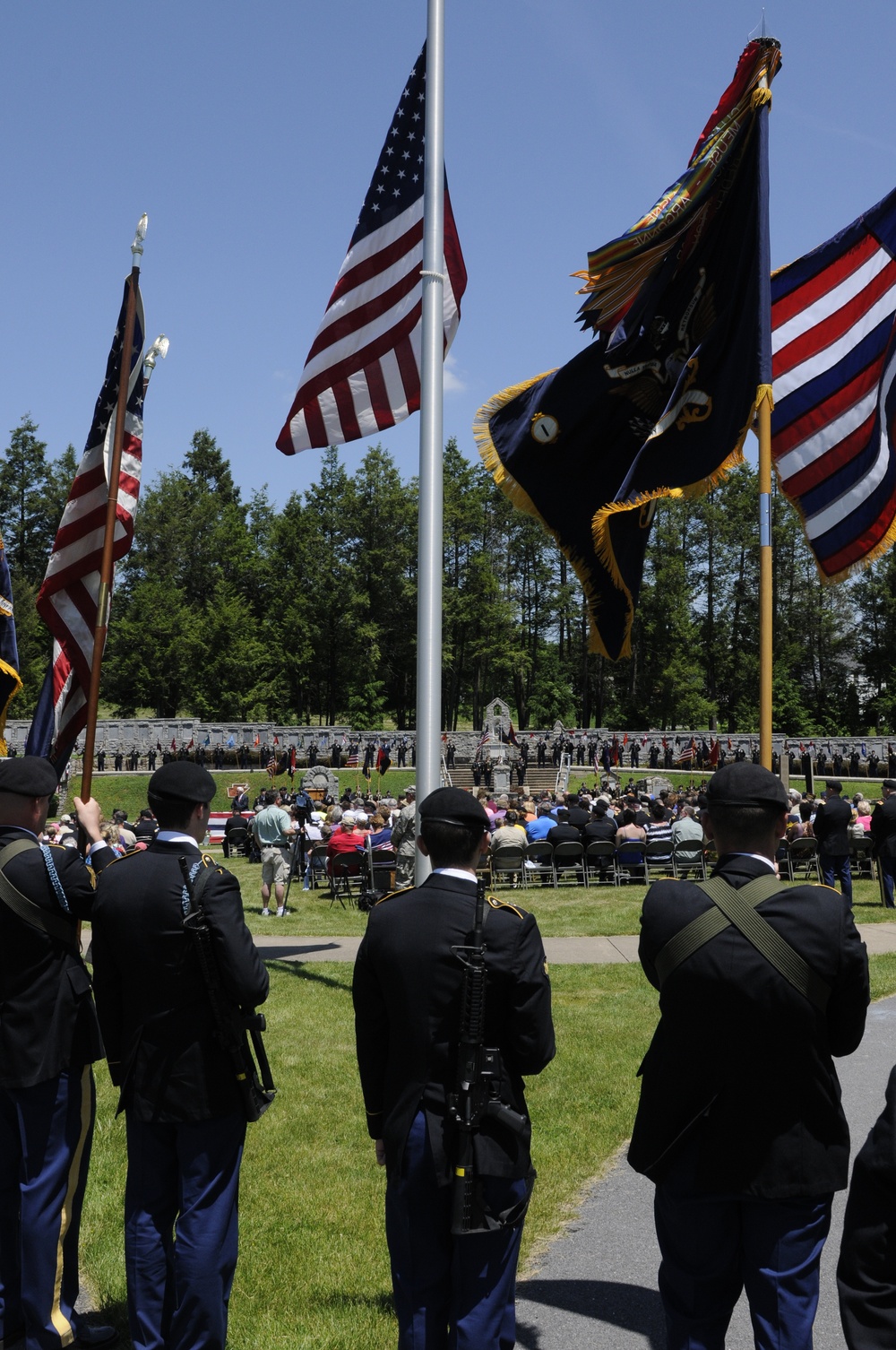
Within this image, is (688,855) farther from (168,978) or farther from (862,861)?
(168,978)

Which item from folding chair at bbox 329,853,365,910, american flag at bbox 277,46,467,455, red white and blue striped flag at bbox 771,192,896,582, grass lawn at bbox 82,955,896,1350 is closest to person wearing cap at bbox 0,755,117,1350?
grass lawn at bbox 82,955,896,1350

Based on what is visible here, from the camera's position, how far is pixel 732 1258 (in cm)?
325

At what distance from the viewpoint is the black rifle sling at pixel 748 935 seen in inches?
126

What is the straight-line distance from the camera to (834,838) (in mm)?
15125

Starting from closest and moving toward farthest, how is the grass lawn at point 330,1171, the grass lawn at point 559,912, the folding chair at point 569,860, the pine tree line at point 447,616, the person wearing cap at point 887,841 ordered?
the grass lawn at point 330,1171 < the grass lawn at point 559,912 < the person wearing cap at point 887,841 < the folding chair at point 569,860 < the pine tree line at point 447,616

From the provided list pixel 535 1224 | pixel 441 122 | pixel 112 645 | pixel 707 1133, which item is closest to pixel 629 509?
pixel 441 122

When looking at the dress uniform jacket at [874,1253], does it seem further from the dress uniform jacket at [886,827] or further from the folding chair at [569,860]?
the folding chair at [569,860]

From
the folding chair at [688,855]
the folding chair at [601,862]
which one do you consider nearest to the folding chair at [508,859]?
the folding chair at [601,862]

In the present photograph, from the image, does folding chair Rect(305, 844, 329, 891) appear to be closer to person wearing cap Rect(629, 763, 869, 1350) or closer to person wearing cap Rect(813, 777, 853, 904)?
person wearing cap Rect(813, 777, 853, 904)

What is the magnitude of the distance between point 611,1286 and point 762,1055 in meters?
2.16

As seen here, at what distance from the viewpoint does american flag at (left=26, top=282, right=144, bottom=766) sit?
8164 millimetres

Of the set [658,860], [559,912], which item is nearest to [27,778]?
[559,912]

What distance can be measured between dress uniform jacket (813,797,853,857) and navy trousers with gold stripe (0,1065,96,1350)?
40.2 feet

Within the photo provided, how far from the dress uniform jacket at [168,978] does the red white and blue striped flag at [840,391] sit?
4.64 m
